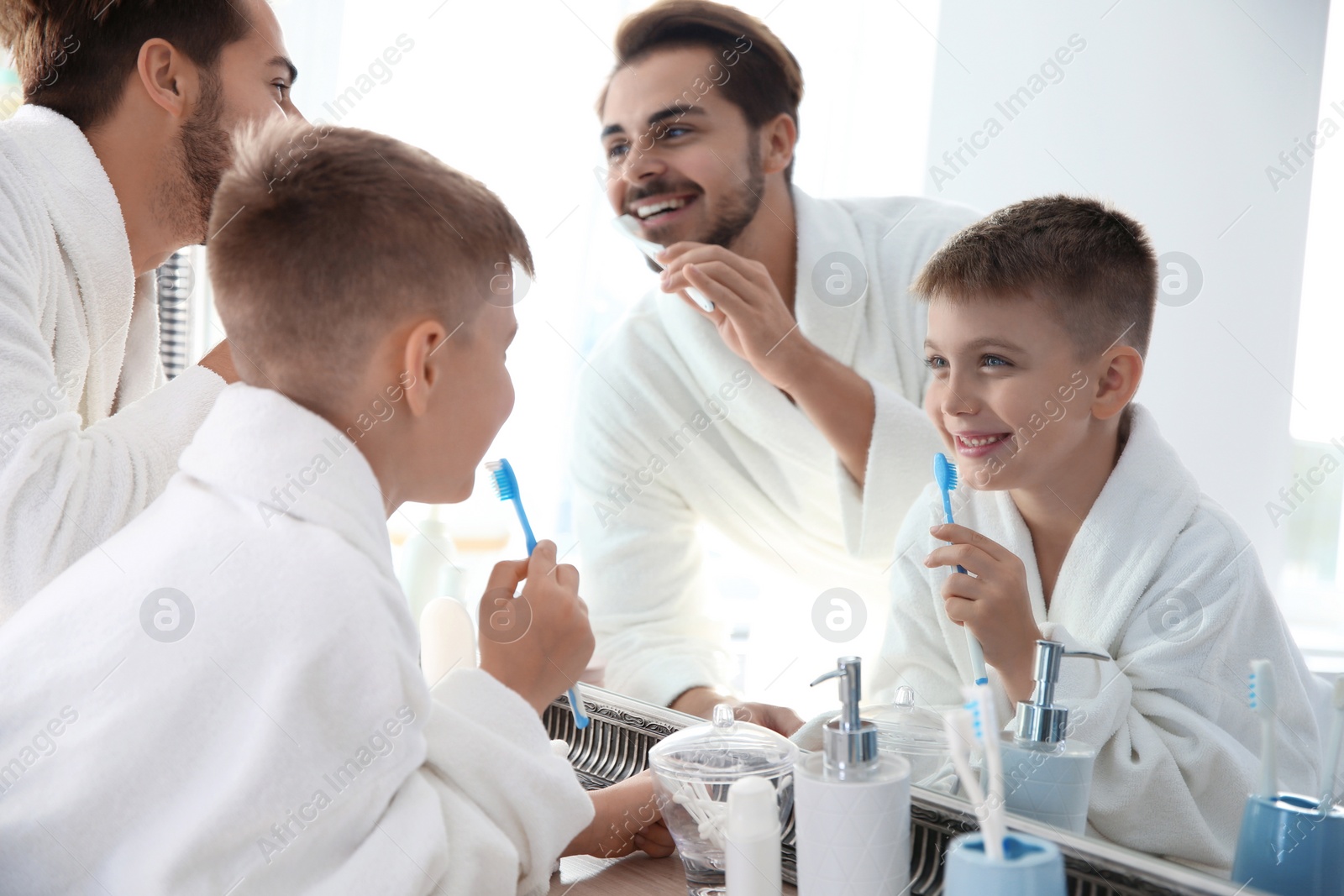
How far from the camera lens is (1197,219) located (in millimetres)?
625

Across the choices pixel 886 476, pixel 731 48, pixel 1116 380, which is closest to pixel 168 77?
pixel 731 48

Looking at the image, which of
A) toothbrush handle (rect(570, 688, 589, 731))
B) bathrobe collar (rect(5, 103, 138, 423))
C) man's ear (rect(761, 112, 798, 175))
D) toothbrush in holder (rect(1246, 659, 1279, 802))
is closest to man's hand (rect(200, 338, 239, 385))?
bathrobe collar (rect(5, 103, 138, 423))

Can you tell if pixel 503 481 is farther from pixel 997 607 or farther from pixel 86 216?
pixel 86 216

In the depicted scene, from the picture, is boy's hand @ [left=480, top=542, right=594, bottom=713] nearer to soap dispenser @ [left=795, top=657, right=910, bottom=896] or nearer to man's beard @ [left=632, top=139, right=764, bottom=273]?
soap dispenser @ [left=795, top=657, right=910, bottom=896]

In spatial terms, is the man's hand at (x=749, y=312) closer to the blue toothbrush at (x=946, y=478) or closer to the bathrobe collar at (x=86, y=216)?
the blue toothbrush at (x=946, y=478)

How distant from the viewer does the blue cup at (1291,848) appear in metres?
0.54

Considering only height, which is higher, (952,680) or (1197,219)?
(1197,219)

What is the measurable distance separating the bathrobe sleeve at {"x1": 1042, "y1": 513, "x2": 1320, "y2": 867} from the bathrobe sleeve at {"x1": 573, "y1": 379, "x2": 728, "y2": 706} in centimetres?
32

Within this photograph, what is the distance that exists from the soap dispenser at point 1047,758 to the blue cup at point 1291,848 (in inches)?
3.4

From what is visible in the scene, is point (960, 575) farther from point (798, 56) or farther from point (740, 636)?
point (798, 56)

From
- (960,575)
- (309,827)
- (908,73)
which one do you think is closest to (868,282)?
(908,73)

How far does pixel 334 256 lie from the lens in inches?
23.6

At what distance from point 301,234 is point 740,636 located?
1.55ft

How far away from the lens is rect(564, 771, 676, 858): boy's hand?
0.71 m
